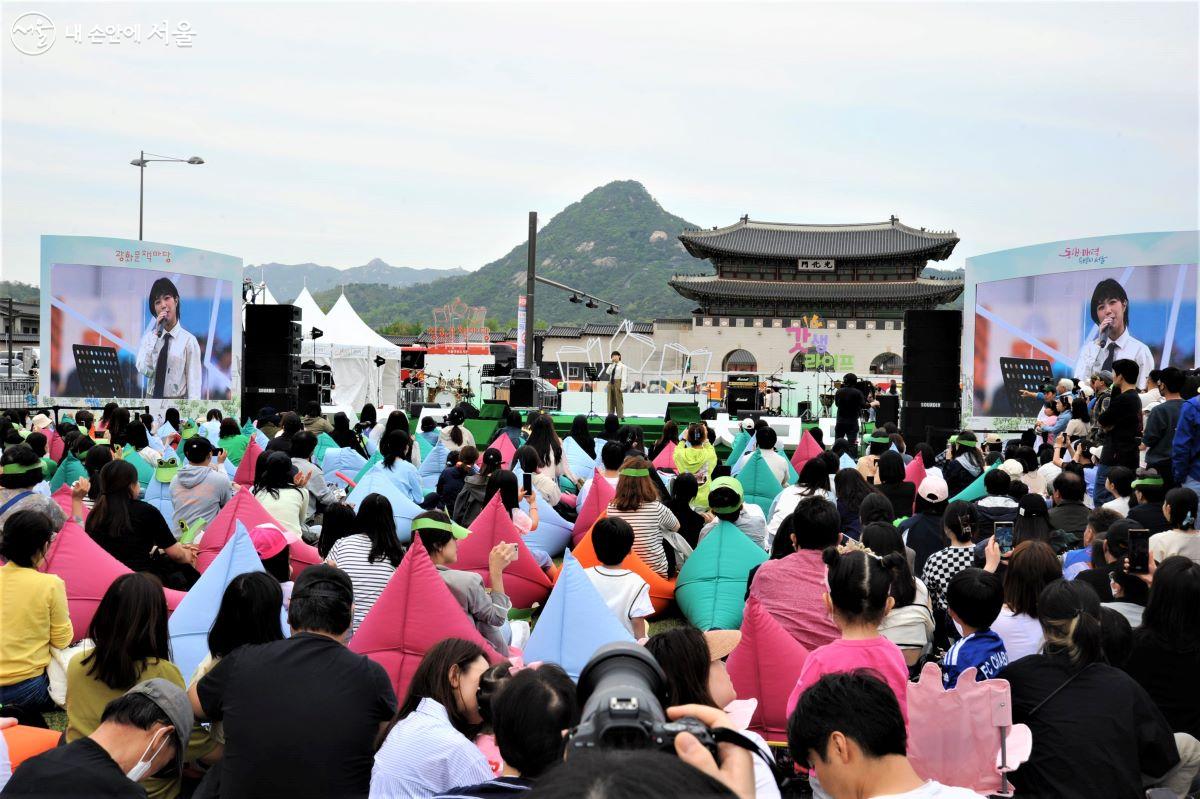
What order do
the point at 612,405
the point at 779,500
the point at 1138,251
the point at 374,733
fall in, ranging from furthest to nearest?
the point at 612,405, the point at 1138,251, the point at 779,500, the point at 374,733

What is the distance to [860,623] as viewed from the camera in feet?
10.5

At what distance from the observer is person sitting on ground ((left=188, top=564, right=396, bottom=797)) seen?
279 centimetres

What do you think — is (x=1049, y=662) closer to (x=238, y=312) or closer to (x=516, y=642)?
(x=516, y=642)

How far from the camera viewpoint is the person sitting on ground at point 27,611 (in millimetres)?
4070

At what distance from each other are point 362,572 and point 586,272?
Answer: 9155 cm

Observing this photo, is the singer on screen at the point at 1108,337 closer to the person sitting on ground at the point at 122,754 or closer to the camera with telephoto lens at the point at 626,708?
the person sitting on ground at the point at 122,754

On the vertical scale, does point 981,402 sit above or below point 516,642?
above

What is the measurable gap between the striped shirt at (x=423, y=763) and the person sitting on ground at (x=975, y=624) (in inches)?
64.2

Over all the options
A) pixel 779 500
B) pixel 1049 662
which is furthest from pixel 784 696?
pixel 779 500

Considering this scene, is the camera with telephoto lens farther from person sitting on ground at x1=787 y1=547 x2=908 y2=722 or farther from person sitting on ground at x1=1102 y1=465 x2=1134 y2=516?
person sitting on ground at x1=1102 y1=465 x2=1134 y2=516

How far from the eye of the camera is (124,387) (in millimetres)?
16312

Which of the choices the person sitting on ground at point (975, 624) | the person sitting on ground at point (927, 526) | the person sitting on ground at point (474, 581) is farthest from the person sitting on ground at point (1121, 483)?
the person sitting on ground at point (474, 581)

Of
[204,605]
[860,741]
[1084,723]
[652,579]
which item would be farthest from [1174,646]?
[204,605]

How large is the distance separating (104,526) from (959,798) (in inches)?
184
